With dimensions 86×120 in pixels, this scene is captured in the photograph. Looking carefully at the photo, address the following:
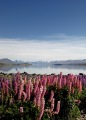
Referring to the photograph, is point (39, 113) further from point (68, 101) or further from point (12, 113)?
point (68, 101)

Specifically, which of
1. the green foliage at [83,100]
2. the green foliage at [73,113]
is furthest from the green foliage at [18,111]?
the green foliage at [83,100]

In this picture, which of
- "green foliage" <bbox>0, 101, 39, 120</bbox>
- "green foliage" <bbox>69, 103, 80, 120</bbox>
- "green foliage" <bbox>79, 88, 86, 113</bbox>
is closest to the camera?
"green foliage" <bbox>0, 101, 39, 120</bbox>

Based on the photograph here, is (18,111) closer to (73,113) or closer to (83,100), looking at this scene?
(73,113)

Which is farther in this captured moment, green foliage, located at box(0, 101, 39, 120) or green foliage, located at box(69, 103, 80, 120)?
green foliage, located at box(69, 103, 80, 120)

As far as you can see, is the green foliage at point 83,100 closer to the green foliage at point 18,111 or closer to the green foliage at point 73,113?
the green foliage at point 73,113

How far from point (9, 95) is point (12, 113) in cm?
142

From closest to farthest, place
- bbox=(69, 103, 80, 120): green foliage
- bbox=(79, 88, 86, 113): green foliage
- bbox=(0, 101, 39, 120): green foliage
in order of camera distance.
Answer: bbox=(0, 101, 39, 120): green foliage, bbox=(69, 103, 80, 120): green foliage, bbox=(79, 88, 86, 113): green foliage

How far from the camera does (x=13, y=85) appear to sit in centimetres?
1308

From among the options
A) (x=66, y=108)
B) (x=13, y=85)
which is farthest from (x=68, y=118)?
(x=13, y=85)

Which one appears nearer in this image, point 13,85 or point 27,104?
point 27,104

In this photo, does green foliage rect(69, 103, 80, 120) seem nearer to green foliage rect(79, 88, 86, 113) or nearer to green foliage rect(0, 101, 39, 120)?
green foliage rect(79, 88, 86, 113)

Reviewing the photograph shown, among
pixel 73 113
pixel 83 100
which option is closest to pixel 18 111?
pixel 73 113

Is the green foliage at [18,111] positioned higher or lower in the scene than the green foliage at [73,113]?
higher

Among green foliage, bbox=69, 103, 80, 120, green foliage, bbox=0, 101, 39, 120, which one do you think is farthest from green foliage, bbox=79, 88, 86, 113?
green foliage, bbox=0, 101, 39, 120
